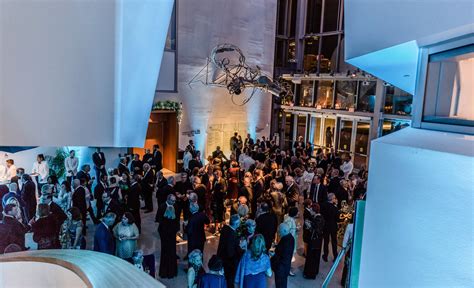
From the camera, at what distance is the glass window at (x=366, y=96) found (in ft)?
50.1

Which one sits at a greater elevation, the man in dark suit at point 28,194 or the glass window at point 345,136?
the glass window at point 345,136

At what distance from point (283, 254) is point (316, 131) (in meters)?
13.1

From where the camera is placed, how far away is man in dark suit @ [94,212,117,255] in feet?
18.0

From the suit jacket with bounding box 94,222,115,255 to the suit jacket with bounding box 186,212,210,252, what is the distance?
1292 millimetres

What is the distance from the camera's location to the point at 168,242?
6219 millimetres

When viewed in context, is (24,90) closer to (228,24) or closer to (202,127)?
(202,127)

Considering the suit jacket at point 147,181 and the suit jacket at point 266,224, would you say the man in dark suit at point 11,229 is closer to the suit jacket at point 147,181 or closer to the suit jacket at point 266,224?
the suit jacket at point 147,181

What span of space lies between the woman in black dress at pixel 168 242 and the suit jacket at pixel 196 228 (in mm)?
309

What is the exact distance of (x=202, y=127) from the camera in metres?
14.6

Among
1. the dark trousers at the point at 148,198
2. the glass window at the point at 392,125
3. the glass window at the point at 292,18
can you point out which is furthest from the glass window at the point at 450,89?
the glass window at the point at 292,18

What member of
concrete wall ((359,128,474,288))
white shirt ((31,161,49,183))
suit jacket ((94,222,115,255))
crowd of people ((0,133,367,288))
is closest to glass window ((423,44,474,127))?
concrete wall ((359,128,474,288))

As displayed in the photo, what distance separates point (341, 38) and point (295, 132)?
537cm

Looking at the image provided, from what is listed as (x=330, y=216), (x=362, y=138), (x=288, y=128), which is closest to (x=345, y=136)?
(x=362, y=138)

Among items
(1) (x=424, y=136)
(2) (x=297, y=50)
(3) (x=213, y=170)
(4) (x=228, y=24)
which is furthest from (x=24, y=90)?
(2) (x=297, y=50)
